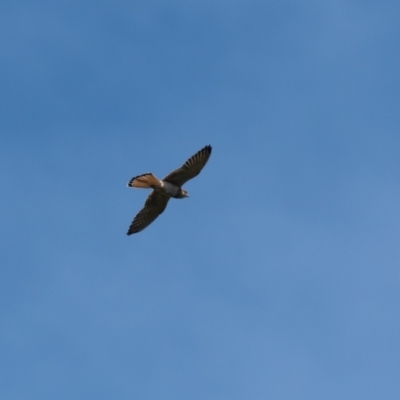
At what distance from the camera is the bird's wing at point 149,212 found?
124 ft

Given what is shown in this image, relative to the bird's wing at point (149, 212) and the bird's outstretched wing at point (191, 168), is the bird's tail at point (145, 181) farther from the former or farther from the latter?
the bird's wing at point (149, 212)

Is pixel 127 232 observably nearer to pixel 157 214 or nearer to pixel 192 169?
pixel 157 214

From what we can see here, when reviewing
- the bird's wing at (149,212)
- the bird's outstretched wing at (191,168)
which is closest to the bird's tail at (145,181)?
the bird's outstretched wing at (191,168)

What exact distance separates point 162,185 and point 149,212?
209 cm

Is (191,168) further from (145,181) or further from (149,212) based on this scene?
(149,212)

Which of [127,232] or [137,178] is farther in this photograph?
[127,232]

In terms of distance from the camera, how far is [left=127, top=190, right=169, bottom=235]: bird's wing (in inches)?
1494

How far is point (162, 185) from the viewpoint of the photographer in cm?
3675

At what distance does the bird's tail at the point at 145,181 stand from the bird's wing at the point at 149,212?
1190 mm

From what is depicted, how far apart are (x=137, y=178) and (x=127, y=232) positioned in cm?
357

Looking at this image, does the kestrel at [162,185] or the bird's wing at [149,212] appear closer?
the kestrel at [162,185]

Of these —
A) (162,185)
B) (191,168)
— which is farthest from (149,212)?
(191,168)

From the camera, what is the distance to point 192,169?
3647 centimetres

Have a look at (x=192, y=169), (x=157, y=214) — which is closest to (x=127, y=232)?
(x=157, y=214)
